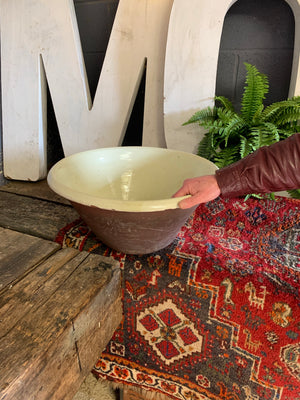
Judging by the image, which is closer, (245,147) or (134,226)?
(134,226)

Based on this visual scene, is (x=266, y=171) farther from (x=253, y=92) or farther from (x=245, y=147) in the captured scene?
(x=253, y=92)

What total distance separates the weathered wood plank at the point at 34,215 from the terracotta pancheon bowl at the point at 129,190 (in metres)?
0.25

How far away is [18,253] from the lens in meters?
0.88

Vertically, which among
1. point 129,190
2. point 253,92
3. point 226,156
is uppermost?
point 253,92

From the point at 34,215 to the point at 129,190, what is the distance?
17.7 inches

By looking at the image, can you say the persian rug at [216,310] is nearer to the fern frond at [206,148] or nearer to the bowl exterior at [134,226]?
the bowl exterior at [134,226]

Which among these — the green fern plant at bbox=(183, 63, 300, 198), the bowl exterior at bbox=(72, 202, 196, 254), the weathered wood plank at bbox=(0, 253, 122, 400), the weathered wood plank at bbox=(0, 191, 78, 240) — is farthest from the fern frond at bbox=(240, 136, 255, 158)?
the weathered wood plank at bbox=(0, 191, 78, 240)

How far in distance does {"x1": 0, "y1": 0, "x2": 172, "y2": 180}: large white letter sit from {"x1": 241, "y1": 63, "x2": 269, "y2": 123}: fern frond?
37 centimetres

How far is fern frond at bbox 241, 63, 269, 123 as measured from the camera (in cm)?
104

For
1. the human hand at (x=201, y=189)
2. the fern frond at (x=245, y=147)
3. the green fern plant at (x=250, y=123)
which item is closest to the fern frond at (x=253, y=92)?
the green fern plant at (x=250, y=123)

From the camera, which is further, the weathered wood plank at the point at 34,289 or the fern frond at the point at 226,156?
the fern frond at the point at 226,156

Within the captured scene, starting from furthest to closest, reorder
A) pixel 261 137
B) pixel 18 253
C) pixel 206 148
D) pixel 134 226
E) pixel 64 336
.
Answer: pixel 206 148, pixel 261 137, pixel 18 253, pixel 134 226, pixel 64 336

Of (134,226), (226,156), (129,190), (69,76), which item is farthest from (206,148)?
(69,76)

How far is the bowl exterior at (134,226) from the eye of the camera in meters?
0.71
